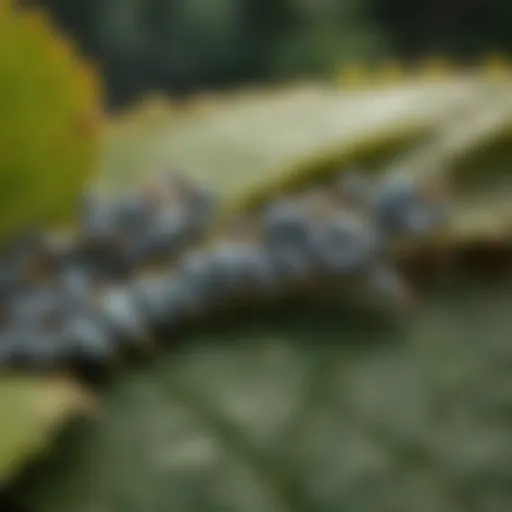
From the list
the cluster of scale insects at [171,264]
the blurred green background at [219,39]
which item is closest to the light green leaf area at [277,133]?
the cluster of scale insects at [171,264]

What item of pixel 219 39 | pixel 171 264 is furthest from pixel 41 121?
pixel 219 39

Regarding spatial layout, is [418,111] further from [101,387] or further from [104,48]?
[104,48]

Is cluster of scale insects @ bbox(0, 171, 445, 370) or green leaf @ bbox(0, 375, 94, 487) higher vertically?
cluster of scale insects @ bbox(0, 171, 445, 370)

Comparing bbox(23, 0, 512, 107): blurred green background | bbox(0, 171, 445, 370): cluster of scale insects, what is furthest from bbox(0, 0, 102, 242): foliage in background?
bbox(23, 0, 512, 107): blurred green background

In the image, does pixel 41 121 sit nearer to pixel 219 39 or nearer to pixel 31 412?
pixel 31 412

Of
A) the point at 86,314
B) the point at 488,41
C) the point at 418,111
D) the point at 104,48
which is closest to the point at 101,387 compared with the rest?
the point at 86,314

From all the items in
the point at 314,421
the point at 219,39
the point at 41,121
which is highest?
the point at 219,39

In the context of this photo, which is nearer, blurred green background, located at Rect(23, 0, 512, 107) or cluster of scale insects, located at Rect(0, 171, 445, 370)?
cluster of scale insects, located at Rect(0, 171, 445, 370)

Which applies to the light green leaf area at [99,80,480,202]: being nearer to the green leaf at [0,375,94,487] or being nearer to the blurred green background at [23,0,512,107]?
the green leaf at [0,375,94,487]

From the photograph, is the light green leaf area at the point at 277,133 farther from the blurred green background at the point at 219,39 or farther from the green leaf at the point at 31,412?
the blurred green background at the point at 219,39
